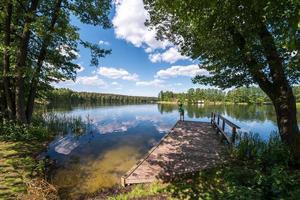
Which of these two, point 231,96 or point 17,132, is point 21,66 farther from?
point 231,96

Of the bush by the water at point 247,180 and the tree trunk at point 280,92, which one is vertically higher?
the tree trunk at point 280,92

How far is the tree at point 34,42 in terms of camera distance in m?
12.0

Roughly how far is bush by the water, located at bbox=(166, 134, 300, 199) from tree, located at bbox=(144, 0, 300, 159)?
0.84m

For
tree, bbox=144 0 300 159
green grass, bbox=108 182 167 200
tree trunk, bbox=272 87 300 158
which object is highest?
tree, bbox=144 0 300 159

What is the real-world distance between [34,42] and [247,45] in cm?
1432

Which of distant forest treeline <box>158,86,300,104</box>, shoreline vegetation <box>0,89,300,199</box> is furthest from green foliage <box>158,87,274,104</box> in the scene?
shoreline vegetation <box>0,89,300,199</box>

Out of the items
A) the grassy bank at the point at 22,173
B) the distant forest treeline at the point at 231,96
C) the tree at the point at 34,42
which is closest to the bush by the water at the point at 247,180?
the grassy bank at the point at 22,173

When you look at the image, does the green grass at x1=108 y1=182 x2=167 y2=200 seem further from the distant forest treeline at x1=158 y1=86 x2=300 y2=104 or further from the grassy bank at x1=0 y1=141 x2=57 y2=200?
the distant forest treeline at x1=158 y1=86 x2=300 y2=104

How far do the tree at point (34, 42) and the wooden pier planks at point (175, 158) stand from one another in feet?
22.6

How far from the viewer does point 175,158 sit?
9469mm

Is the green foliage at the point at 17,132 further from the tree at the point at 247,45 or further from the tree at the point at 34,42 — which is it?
the tree at the point at 247,45

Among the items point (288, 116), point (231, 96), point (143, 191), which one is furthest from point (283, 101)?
point (231, 96)

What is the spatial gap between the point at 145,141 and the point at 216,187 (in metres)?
10.4

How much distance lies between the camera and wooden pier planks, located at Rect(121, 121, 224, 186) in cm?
780
